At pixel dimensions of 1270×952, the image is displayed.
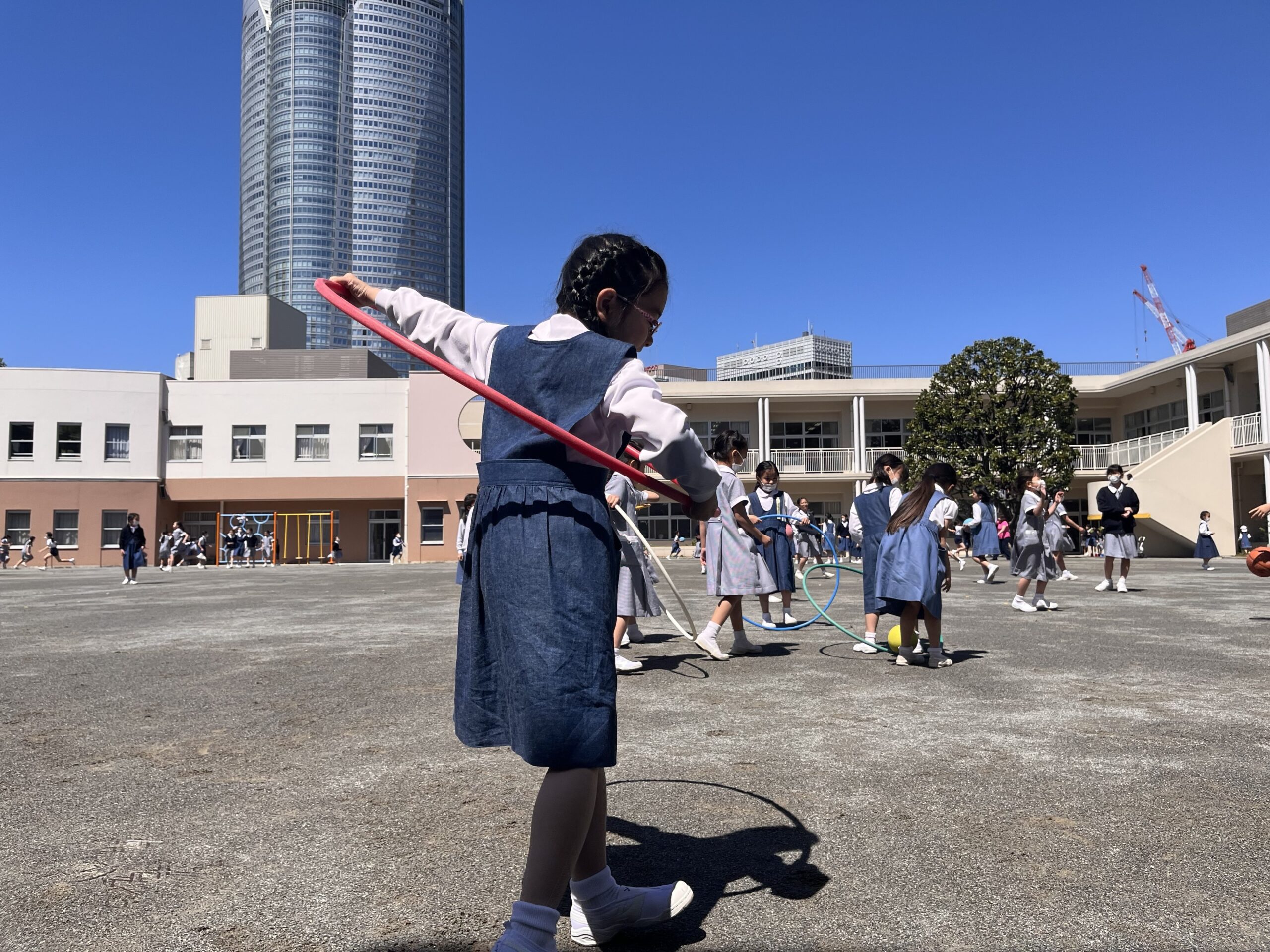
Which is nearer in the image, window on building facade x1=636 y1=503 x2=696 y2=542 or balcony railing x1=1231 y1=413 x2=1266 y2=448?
balcony railing x1=1231 y1=413 x2=1266 y2=448

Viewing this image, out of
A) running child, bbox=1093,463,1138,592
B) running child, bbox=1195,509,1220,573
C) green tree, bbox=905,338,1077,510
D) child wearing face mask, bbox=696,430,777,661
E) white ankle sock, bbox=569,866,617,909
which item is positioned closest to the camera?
white ankle sock, bbox=569,866,617,909

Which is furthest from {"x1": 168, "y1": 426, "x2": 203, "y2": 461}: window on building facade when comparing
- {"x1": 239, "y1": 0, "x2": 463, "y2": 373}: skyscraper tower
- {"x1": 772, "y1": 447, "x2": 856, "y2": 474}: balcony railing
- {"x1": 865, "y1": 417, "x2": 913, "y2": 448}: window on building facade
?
{"x1": 239, "y1": 0, "x2": 463, "y2": 373}: skyscraper tower

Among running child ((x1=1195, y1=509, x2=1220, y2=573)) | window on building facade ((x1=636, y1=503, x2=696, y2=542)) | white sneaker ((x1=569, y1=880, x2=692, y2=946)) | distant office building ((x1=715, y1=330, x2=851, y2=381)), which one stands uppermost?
distant office building ((x1=715, y1=330, x2=851, y2=381))

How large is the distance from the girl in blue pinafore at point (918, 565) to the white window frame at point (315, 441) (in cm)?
4068

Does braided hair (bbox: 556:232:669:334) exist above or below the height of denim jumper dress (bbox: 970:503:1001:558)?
above

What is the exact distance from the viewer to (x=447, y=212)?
140 meters

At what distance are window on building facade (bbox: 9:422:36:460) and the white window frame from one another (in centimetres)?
1150

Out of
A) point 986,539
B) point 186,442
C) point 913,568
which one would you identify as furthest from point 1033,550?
point 186,442

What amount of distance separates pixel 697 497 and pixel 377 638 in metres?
7.54

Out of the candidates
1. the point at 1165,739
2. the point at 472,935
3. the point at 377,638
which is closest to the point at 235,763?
the point at 472,935

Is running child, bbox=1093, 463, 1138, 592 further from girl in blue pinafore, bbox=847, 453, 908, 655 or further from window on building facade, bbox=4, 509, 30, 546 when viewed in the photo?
window on building facade, bbox=4, 509, 30, 546

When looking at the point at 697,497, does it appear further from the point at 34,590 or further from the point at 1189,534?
the point at 1189,534

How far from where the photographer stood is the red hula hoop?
6.46 feet

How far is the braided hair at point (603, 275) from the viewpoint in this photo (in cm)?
229
